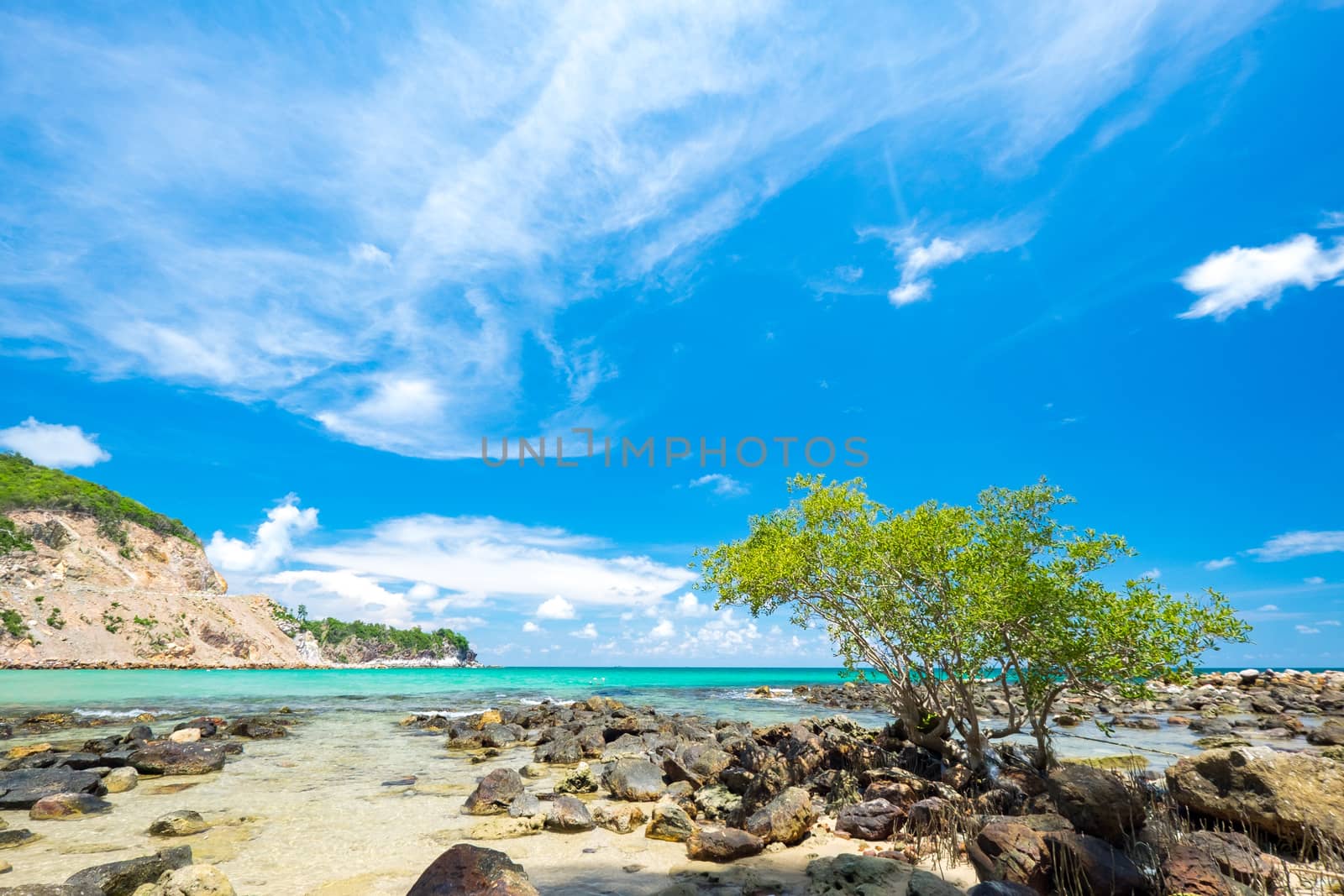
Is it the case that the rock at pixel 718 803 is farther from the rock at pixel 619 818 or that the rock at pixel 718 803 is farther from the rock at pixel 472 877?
the rock at pixel 472 877

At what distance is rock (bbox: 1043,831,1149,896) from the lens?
25.1 feet

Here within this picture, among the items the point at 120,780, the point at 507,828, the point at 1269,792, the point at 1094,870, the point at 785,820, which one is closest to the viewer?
the point at 1094,870

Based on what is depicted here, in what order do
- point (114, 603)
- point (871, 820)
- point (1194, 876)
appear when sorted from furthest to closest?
1. point (114, 603)
2. point (871, 820)
3. point (1194, 876)

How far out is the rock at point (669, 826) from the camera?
11841 millimetres

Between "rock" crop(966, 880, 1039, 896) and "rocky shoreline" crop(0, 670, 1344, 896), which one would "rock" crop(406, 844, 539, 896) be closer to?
"rocky shoreline" crop(0, 670, 1344, 896)

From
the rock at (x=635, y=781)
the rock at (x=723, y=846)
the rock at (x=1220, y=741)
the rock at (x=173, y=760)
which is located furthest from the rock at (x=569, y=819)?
the rock at (x=1220, y=741)

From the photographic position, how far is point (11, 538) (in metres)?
92.6

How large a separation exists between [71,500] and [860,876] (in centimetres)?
14235

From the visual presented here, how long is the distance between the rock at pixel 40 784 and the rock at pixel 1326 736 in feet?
135

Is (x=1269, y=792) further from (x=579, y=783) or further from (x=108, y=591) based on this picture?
(x=108, y=591)

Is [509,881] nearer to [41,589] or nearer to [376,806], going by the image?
[376,806]

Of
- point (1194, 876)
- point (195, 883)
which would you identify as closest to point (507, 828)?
point (195, 883)

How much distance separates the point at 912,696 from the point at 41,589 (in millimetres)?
121646

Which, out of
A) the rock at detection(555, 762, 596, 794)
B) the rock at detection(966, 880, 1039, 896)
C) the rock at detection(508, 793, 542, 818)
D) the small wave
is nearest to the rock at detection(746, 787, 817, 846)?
the rock at detection(966, 880, 1039, 896)
